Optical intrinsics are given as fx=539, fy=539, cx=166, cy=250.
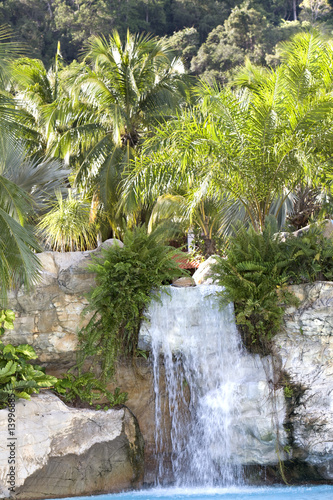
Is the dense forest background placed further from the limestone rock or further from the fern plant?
the fern plant

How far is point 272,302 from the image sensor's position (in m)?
9.09

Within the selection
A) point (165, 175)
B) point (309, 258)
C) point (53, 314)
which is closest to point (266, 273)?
point (309, 258)

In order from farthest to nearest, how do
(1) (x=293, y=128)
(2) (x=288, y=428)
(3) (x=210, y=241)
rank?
(3) (x=210, y=241)
(1) (x=293, y=128)
(2) (x=288, y=428)

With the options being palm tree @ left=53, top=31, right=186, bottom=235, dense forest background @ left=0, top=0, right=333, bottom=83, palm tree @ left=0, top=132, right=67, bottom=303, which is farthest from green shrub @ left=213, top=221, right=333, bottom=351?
dense forest background @ left=0, top=0, right=333, bottom=83

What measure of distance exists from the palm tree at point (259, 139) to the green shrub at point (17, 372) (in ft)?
13.0

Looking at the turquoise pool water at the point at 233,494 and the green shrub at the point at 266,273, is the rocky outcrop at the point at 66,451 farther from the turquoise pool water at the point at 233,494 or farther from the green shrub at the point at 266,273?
the green shrub at the point at 266,273

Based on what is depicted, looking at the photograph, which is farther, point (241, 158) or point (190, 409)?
point (241, 158)

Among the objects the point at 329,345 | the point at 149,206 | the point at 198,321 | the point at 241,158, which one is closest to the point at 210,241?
the point at 149,206

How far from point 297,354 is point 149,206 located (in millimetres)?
8498

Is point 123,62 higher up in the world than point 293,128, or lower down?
higher up

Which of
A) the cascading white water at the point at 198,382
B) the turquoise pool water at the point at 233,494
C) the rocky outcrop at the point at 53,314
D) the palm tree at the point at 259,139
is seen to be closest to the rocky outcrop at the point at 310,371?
the turquoise pool water at the point at 233,494

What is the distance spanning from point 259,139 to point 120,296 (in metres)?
4.36

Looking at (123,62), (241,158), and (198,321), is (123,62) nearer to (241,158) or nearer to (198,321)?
(241,158)

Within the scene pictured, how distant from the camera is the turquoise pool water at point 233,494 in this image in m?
7.92
